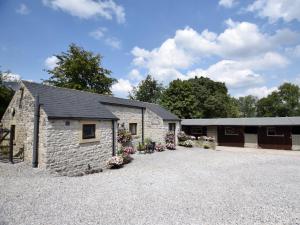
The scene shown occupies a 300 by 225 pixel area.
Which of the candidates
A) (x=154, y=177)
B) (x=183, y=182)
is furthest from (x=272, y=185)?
(x=154, y=177)

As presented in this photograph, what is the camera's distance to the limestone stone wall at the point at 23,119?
34.9 feet

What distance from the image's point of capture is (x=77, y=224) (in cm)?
509

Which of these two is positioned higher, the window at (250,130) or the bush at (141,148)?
the window at (250,130)

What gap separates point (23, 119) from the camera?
11.3 meters

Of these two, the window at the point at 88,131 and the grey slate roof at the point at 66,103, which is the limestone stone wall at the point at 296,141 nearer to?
the grey slate roof at the point at 66,103

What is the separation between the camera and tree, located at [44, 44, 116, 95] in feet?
101

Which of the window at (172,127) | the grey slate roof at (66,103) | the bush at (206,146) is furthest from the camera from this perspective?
the window at (172,127)

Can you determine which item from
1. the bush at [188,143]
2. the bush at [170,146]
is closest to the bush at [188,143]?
the bush at [188,143]

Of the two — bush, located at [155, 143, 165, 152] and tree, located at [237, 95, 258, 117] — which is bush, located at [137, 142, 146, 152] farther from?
tree, located at [237, 95, 258, 117]

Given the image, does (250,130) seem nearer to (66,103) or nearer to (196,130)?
(196,130)

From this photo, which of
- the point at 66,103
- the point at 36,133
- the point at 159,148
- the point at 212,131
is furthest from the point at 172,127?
the point at 36,133

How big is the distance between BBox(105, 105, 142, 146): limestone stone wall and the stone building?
2.12 meters

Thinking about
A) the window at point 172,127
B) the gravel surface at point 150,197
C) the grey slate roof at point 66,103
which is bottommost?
A: the gravel surface at point 150,197

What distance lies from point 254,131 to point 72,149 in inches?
792
